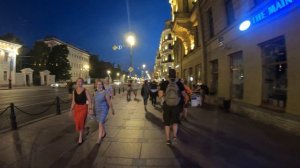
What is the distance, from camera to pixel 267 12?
10.4 metres

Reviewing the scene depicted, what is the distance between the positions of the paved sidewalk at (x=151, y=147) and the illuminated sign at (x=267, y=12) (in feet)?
12.9

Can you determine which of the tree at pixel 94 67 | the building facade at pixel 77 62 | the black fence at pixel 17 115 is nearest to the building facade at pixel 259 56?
the black fence at pixel 17 115

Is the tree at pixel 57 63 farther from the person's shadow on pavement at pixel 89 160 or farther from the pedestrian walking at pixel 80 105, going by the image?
the person's shadow on pavement at pixel 89 160

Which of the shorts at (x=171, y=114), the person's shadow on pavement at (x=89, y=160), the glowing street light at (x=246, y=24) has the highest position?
the glowing street light at (x=246, y=24)

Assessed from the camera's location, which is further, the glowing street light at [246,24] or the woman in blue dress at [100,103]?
the glowing street light at [246,24]

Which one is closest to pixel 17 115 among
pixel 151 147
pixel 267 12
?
pixel 151 147

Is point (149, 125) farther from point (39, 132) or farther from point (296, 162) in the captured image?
point (296, 162)

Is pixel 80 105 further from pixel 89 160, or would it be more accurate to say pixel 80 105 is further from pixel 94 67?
pixel 94 67

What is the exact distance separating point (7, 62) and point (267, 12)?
2593 inches

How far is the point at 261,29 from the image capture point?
466 inches

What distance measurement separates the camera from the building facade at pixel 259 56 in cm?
947

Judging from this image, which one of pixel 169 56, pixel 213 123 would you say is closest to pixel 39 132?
pixel 213 123

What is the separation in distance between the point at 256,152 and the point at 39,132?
6517mm

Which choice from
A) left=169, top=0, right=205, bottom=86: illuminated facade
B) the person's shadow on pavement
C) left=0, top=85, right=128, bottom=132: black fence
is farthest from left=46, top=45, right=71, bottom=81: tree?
the person's shadow on pavement
